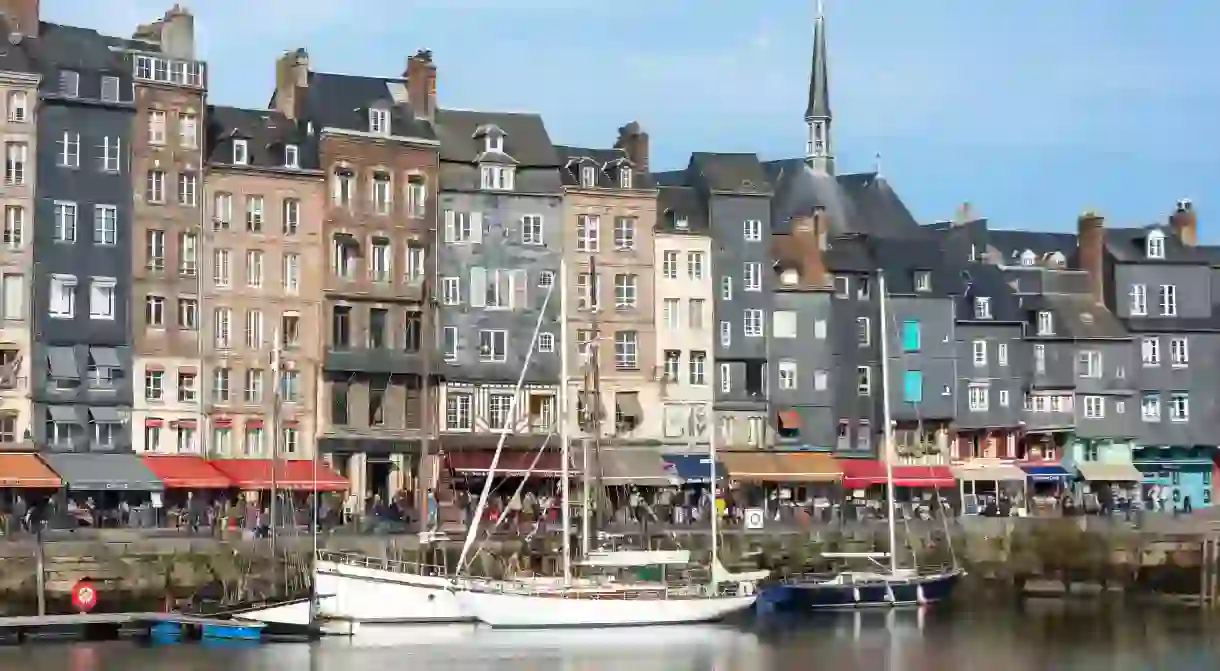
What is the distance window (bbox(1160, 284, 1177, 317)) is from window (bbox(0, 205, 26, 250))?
57142mm

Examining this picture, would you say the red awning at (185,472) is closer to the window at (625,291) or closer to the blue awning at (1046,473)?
the window at (625,291)

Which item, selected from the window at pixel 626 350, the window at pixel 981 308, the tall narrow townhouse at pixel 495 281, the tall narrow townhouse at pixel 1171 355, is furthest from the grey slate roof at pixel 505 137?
the tall narrow townhouse at pixel 1171 355

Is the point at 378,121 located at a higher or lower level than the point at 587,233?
higher

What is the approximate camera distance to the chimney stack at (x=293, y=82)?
92500mm

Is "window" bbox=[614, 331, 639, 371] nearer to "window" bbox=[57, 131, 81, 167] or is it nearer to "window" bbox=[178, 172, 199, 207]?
"window" bbox=[178, 172, 199, 207]

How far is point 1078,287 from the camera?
373ft

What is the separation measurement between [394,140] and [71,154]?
44.1 feet

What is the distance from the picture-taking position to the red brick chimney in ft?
281

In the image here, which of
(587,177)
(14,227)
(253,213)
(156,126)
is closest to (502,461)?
(587,177)

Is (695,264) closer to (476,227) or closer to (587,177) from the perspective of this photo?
(587,177)

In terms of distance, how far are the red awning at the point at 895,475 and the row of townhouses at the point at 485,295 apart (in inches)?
37.7

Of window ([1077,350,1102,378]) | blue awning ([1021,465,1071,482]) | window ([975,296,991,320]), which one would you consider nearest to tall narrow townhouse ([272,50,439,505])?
window ([975,296,991,320])

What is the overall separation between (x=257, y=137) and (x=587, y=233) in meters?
15.3

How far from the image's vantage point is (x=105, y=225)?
85625 mm
